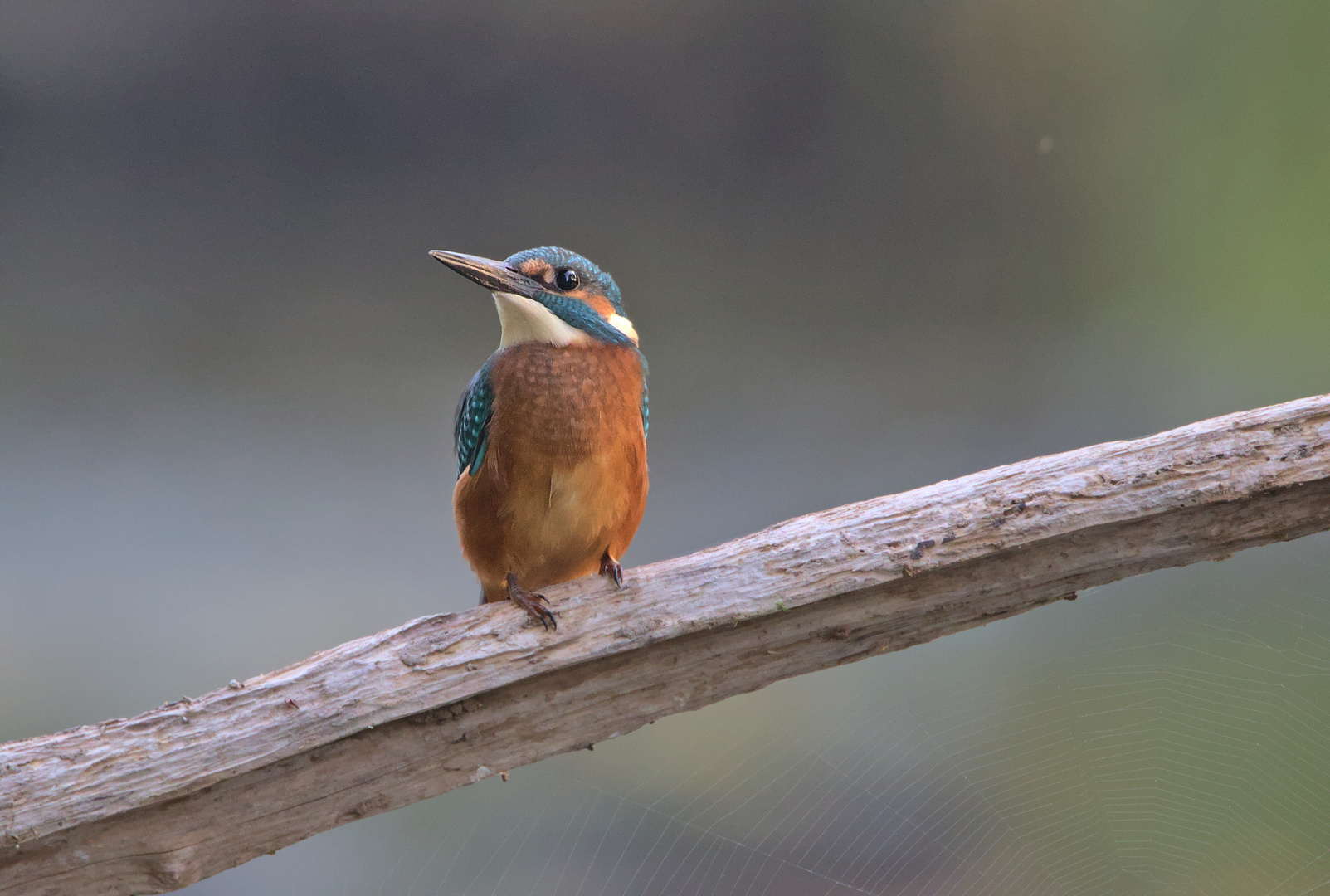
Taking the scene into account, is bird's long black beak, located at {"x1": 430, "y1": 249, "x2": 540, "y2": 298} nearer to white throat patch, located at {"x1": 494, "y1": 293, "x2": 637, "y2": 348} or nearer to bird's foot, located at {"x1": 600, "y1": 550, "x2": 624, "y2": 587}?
white throat patch, located at {"x1": 494, "y1": 293, "x2": 637, "y2": 348}

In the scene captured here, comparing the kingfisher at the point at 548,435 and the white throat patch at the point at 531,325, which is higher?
Result: the white throat patch at the point at 531,325

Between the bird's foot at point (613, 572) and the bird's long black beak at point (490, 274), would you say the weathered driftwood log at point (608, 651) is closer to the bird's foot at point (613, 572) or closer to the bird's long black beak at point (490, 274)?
the bird's foot at point (613, 572)

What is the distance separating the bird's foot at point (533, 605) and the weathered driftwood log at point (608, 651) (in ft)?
0.06

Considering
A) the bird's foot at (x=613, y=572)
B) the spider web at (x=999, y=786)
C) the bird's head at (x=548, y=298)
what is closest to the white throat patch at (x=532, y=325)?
the bird's head at (x=548, y=298)

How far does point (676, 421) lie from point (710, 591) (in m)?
1.39

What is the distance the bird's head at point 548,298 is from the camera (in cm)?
147

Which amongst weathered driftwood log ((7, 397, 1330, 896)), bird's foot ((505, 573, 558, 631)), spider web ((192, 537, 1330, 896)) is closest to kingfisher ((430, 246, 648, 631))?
bird's foot ((505, 573, 558, 631))

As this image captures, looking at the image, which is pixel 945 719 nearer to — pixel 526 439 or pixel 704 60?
pixel 526 439

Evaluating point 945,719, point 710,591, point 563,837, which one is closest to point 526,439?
point 710,591

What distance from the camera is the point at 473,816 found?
2.37 meters

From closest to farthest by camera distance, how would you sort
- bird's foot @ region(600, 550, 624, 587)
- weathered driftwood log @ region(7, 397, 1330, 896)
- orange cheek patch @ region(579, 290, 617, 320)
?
weathered driftwood log @ region(7, 397, 1330, 896), bird's foot @ region(600, 550, 624, 587), orange cheek patch @ region(579, 290, 617, 320)

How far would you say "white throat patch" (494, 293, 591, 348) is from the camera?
58.4 inches

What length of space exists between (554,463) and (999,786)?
1474 mm

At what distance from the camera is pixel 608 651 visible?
4.46 ft
